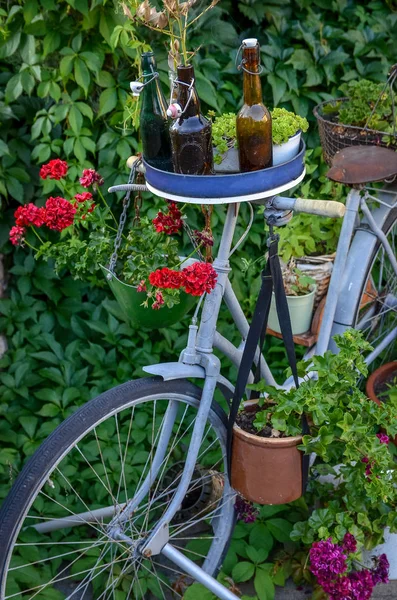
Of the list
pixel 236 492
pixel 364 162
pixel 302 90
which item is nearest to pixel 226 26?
pixel 302 90

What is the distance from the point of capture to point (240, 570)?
2.48m

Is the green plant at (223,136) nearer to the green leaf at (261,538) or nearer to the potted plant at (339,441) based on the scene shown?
the potted plant at (339,441)

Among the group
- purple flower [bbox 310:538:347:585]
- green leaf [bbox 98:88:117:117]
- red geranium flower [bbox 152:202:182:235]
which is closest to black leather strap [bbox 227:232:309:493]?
red geranium flower [bbox 152:202:182:235]

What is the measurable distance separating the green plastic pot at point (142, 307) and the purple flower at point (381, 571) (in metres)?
1.13

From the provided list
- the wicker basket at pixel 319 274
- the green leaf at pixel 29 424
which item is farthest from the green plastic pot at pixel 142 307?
the green leaf at pixel 29 424

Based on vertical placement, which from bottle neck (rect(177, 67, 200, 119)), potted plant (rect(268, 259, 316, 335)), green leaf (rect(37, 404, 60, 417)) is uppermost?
bottle neck (rect(177, 67, 200, 119))

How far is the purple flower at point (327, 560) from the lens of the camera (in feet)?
7.10

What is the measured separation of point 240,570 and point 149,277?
1243 millimetres

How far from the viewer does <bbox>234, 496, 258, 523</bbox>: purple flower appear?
2429mm

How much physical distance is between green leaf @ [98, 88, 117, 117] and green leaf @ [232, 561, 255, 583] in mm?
1922

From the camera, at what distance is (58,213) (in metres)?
2.05

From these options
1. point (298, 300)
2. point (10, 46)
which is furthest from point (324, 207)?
point (10, 46)

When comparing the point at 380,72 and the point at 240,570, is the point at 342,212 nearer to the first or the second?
the point at 240,570

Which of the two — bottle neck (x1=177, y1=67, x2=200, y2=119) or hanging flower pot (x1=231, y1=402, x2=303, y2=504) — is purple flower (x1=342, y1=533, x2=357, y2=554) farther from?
bottle neck (x1=177, y1=67, x2=200, y2=119)
